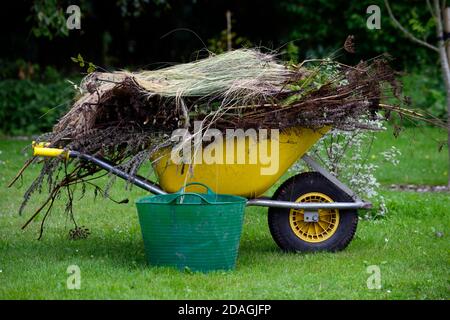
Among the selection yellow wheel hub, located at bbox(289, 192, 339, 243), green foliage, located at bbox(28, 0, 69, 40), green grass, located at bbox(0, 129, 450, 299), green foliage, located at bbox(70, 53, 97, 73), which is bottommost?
green grass, located at bbox(0, 129, 450, 299)

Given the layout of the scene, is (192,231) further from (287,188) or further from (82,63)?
(82,63)

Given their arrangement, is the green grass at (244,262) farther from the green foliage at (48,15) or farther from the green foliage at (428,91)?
the green foliage at (428,91)

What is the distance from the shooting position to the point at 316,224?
5.78m

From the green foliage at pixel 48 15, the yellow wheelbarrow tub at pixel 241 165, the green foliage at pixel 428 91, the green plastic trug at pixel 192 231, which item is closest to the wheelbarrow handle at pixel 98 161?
the yellow wheelbarrow tub at pixel 241 165

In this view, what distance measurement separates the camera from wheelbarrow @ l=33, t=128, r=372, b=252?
17.5 feet

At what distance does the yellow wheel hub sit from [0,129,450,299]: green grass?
0.18 m

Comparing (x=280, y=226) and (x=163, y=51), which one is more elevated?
(x=163, y=51)

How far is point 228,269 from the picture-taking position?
16.9ft

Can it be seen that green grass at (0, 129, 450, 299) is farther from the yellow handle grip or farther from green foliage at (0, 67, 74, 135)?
green foliage at (0, 67, 74, 135)

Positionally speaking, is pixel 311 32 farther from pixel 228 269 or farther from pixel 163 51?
pixel 228 269

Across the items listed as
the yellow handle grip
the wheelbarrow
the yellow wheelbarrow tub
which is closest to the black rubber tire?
the wheelbarrow

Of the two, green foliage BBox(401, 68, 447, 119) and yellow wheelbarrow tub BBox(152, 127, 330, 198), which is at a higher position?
green foliage BBox(401, 68, 447, 119)

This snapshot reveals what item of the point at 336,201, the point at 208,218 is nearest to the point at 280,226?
the point at 336,201
